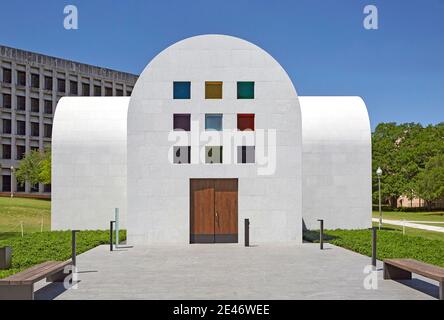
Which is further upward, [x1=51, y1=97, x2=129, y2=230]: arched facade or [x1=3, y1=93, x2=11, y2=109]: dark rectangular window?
[x1=3, y1=93, x2=11, y2=109]: dark rectangular window

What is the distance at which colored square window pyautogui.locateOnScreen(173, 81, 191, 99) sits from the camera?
22281 mm

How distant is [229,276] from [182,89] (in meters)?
10.9

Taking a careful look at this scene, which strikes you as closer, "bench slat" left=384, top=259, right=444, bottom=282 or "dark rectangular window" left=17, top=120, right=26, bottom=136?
"bench slat" left=384, top=259, right=444, bottom=282

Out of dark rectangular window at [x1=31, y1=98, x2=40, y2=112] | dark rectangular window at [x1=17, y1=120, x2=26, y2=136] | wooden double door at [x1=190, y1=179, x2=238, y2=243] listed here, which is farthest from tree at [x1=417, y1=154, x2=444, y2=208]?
dark rectangular window at [x1=17, y1=120, x2=26, y2=136]

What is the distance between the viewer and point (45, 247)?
19.4m

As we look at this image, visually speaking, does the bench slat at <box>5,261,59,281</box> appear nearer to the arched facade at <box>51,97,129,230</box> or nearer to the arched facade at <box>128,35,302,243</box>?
the arched facade at <box>128,35,302,243</box>

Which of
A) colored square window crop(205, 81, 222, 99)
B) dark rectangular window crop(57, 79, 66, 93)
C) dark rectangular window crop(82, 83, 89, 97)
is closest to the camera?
colored square window crop(205, 81, 222, 99)

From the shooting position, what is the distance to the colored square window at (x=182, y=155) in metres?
22.0

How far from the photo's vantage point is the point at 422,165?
65062 mm

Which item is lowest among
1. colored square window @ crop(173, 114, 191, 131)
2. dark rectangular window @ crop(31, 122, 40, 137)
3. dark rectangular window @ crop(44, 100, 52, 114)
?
colored square window @ crop(173, 114, 191, 131)

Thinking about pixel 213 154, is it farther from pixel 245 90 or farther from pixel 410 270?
pixel 410 270

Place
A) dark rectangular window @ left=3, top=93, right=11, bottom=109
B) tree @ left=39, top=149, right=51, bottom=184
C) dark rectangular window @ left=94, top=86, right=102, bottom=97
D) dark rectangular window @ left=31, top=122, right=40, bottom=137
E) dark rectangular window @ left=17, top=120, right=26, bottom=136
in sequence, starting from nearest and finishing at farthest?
tree @ left=39, top=149, right=51, bottom=184
dark rectangular window @ left=3, top=93, right=11, bottom=109
dark rectangular window @ left=17, top=120, right=26, bottom=136
dark rectangular window @ left=31, top=122, right=40, bottom=137
dark rectangular window @ left=94, top=86, right=102, bottom=97

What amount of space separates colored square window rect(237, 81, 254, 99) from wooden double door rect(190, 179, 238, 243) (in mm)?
3604

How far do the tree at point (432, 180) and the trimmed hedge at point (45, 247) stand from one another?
135ft
